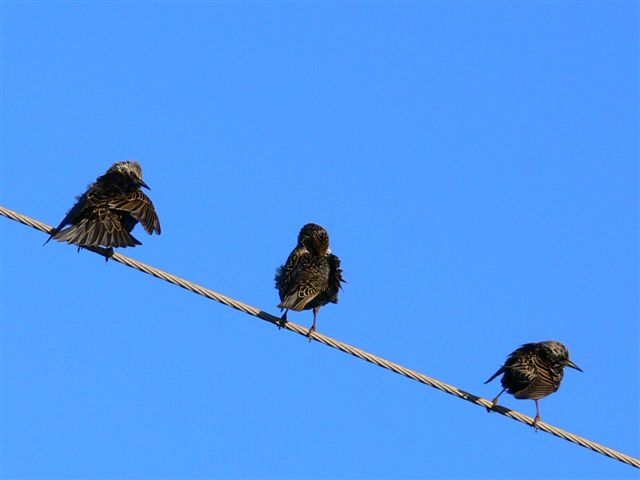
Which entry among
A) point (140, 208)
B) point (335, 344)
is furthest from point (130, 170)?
point (335, 344)

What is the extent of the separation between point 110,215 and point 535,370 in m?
4.79

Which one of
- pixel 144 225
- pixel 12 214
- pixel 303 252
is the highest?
pixel 303 252

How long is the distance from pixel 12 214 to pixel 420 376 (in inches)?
150

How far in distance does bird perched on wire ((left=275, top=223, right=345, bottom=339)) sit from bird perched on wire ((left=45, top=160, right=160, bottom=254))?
1.54 metres

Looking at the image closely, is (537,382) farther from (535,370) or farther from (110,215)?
(110,215)

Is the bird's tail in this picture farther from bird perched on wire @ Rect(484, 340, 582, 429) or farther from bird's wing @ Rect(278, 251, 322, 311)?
bird perched on wire @ Rect(484, 340, 582, 429)

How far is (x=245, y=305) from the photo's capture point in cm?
1239

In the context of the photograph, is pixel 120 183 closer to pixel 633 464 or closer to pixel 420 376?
pixel 420 376

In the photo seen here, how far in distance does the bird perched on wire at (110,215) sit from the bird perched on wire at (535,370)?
4.05 m

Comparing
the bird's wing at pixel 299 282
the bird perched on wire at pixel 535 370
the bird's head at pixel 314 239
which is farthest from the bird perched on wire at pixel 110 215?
the bird perched on wire at pixel 535 370

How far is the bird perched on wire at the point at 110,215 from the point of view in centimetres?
1365

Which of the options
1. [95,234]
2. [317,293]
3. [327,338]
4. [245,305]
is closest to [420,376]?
[327,338]

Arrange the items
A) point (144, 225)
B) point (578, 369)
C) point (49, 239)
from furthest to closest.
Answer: point (578, 369) → point (144, 225) → point (49, 239)

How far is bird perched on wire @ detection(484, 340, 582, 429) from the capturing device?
14828 millimetres
